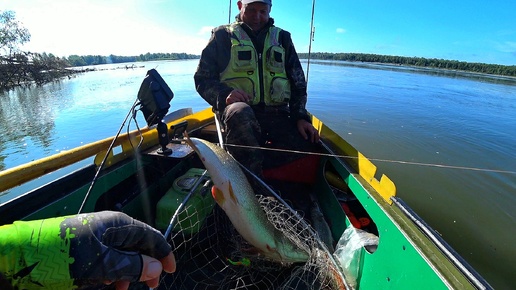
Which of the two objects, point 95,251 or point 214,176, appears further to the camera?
point 214,176

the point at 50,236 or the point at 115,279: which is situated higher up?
the point at 50,236

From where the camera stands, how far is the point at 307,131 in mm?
3361

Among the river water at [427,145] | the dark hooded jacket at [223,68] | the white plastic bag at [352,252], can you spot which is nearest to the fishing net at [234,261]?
the white plastic bag at [352,252]

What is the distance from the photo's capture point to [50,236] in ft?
2.97

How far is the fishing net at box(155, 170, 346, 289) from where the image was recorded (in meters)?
2.07

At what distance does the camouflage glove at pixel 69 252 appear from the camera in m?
0.85

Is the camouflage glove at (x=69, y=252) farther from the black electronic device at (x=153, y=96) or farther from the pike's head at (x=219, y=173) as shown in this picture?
the black electronic device at (x=153, y=96)

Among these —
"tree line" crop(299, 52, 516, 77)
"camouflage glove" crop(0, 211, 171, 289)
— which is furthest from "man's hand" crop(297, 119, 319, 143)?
"tree line" crop(299, 52, 516, 77)

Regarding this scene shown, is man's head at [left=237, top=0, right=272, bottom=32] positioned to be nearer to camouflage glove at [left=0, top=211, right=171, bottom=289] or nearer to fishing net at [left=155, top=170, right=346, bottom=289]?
fishing net at [left=155, top=170, right=346, bottom=289]

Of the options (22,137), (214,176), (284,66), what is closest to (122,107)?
(22,137)

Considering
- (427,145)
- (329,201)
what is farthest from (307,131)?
(427,145)

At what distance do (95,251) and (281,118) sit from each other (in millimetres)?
2762

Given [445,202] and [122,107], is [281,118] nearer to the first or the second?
[445,202]

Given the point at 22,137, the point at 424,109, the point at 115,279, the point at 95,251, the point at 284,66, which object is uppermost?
the point at 284,66
